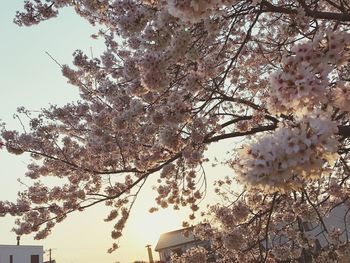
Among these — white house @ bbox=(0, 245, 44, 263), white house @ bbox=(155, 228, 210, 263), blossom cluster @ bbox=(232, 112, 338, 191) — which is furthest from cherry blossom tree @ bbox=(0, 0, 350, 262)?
white house @ bbox=(0, 245, 44, 263)

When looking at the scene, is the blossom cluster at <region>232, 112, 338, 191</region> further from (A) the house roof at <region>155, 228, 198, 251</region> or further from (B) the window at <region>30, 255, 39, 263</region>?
(B) the window at <region>30, 255, 39, 263</region>

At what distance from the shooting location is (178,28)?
4.40m

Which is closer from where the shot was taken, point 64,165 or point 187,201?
point 64,165

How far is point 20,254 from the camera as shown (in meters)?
51.8

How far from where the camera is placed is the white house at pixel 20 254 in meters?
49.8

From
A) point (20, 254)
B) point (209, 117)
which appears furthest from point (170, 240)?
point (209, 117)

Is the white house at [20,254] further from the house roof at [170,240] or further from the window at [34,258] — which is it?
the house roof at [170,240]

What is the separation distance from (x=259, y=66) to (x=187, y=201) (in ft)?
12.4

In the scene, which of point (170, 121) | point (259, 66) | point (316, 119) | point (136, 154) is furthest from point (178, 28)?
point (259, 66)

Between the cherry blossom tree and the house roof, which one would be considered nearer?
the cherry blossom tree

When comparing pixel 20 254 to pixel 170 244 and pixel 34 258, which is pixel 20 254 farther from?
pixel 170 244

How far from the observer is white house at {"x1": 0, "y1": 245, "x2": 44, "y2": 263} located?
4978 centimetres

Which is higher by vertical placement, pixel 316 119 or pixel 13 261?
pixel 13 261

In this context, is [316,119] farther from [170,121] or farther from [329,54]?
[170,121]
